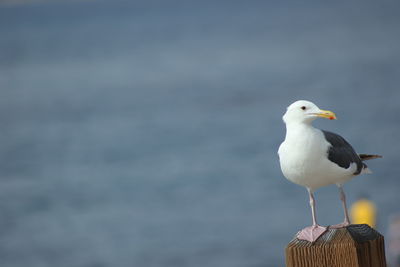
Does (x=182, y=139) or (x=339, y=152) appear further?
(x=182, y=139)

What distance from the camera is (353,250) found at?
3.25 m

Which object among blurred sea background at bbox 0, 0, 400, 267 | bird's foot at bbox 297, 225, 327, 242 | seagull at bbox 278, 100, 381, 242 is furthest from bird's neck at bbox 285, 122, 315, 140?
blurred sea background at bbox 0, 0, 400, 267

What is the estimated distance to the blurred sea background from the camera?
14.7m

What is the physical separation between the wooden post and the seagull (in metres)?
0.24

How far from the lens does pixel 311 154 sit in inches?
145

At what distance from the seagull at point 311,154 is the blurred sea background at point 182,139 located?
901 centimetres

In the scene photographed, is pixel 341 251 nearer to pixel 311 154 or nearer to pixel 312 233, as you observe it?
pixel 312 233

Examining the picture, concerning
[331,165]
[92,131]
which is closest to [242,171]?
[92,131]

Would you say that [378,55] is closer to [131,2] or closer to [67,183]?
[67,183]

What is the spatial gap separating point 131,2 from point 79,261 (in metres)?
99.6

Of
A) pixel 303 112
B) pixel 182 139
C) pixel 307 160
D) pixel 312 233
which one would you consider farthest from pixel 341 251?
pixel 182 139

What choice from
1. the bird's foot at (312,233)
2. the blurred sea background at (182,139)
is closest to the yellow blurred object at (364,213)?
the blurred sea background at (182,139)

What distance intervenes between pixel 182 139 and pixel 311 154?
2114cm

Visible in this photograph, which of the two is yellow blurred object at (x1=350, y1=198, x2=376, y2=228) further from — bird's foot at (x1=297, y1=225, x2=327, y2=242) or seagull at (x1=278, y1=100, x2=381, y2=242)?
bird's foot at (x1=297, y1=225, x2=327, y2=242)
